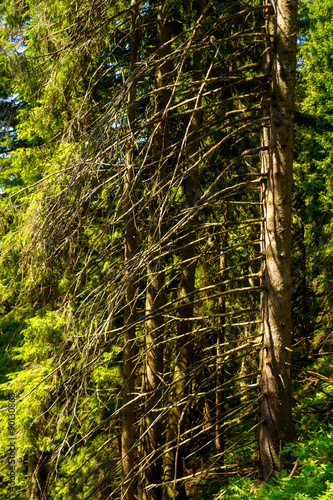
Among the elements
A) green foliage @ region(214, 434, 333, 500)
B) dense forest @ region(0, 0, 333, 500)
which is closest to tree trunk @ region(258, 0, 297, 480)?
dense forest @ region(0, 0, 333, 500)

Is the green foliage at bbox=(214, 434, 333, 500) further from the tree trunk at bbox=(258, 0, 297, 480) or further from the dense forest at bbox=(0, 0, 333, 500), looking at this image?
the tree trunk at bbox=(258, 0, 297, 480)

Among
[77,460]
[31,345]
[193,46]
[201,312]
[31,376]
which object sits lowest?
[77,460]

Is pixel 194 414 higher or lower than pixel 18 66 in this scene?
lower

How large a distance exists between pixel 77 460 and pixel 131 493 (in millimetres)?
2503

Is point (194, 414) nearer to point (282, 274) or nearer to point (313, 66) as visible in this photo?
point (282, 274)

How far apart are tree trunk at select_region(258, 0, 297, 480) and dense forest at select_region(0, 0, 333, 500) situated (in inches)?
0.5

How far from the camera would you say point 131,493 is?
5.96 m

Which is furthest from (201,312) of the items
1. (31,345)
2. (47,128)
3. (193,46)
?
(193,46)

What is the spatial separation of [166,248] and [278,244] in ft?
5.69

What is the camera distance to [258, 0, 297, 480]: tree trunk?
11.9 feet

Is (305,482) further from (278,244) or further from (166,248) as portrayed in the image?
(166,248)

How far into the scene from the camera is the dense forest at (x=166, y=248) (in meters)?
3.68

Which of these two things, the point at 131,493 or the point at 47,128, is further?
the point at 47,128

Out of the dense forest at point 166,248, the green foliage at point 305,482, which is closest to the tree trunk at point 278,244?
the dense forest at point 166,248
